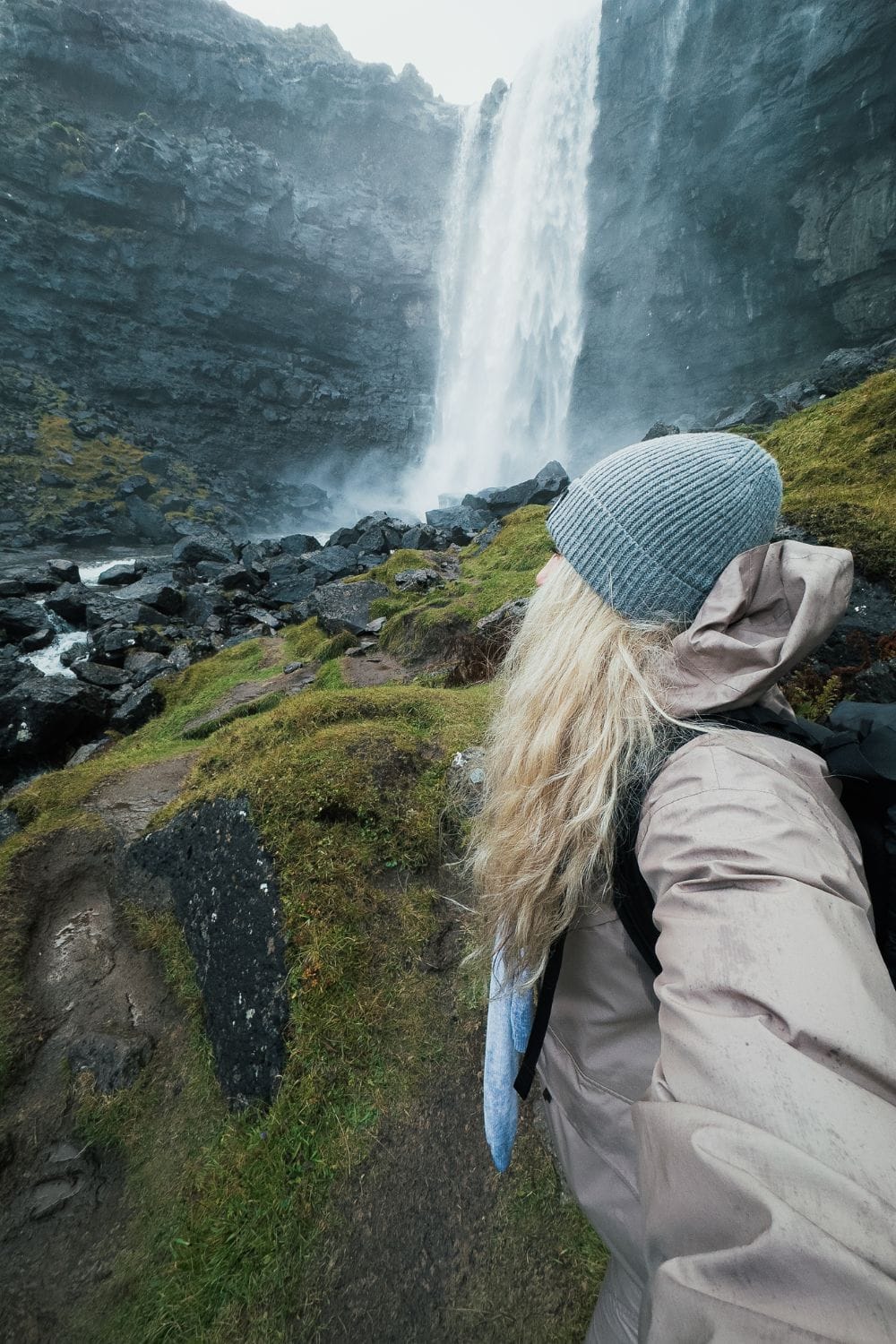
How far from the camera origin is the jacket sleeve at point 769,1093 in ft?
2.39

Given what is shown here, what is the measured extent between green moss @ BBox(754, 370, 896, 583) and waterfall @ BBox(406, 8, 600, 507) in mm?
33611

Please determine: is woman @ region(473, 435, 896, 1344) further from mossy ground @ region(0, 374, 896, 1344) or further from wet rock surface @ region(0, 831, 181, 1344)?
wet rock surface @ region(0, 831, 181, 1344)

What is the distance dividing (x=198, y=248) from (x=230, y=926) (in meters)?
52.4

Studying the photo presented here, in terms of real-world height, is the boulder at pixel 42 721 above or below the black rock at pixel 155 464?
below

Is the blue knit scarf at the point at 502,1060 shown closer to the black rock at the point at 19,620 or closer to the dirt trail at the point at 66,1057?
the dirt trail at the point at 66,1057

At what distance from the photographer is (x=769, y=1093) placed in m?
0.84

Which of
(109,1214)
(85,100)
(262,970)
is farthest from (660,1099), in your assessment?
(85,100)

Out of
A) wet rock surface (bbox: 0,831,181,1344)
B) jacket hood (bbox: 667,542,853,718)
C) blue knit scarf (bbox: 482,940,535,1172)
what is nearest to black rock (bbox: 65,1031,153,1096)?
wet rock surface (bbox: 0,831,181,1344)

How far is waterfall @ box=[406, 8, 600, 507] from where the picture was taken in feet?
117

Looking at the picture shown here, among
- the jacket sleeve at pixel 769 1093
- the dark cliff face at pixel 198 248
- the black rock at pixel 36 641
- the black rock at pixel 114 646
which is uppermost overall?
the dark cliff face at pixel 198 248

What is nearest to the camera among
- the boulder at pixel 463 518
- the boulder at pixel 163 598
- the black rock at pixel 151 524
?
the boulder at pixel 163 598

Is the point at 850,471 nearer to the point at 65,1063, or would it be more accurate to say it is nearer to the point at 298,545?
the point at 65,1063

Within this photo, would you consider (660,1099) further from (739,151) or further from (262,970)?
(739,151)

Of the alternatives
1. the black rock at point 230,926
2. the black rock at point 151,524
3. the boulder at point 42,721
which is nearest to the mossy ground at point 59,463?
the black rock at point 151,524
